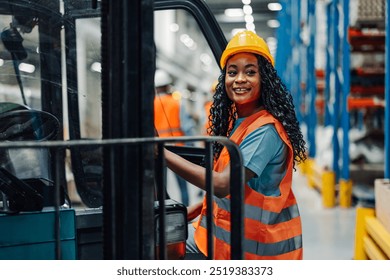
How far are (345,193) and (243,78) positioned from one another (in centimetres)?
447

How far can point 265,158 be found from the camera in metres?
2.00

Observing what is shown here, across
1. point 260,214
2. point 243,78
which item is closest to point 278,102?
point 243,78

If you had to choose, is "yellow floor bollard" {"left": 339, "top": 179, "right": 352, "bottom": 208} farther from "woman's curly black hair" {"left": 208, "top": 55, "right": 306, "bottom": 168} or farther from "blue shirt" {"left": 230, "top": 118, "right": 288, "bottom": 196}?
"blue shirt" {"left": 230, "top": 118, "right": 288, "bottom": 196}

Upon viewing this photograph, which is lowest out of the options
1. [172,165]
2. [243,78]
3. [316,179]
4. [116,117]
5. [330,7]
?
[316,179]

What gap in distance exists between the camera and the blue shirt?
199cm

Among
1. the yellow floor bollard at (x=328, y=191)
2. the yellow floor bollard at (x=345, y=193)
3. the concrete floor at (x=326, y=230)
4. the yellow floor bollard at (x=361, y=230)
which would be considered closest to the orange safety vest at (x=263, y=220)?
the yellow floor bollard at (x=361, y=230)

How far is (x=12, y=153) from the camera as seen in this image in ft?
9.05

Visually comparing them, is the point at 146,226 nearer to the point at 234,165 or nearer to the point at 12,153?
the point at 234,165

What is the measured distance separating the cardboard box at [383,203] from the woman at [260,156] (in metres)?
1.07

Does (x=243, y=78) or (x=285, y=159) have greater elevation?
(x=243, y=78)

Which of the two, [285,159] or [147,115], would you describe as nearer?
[147,115]

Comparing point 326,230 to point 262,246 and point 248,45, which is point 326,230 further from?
point 248,45
